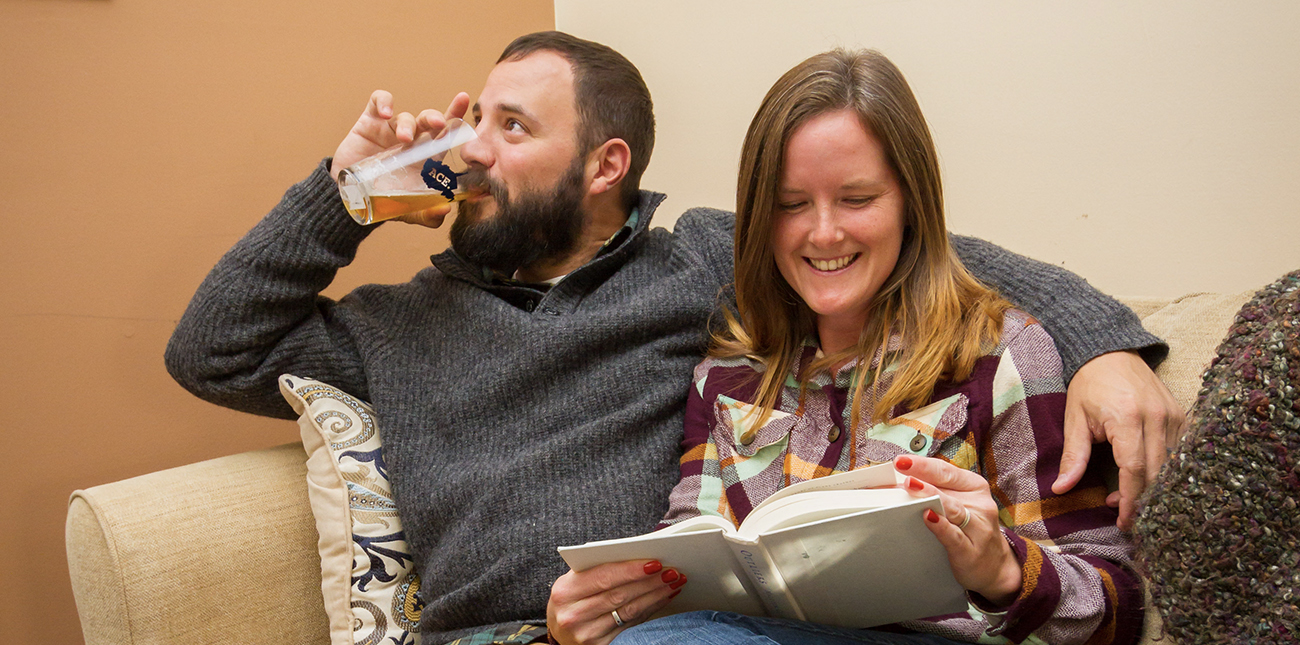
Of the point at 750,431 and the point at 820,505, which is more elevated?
the point at 820,505

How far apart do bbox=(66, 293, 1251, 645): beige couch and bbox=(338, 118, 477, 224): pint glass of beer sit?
1.36 ft

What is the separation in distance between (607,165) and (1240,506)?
3.47ft

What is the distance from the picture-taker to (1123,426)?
89 centimetres

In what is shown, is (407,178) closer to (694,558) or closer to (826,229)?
(826,229)

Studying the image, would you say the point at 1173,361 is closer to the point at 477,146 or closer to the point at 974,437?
the point at 974,437

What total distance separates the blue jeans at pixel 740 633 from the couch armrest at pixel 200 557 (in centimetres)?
60

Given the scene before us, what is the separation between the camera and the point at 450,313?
4.58 ft

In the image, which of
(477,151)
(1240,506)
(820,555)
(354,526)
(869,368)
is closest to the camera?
(1240,506)

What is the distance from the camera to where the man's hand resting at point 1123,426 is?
2.89 ft

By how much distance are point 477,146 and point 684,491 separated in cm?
62

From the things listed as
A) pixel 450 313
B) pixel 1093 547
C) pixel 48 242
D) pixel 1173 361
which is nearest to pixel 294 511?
pixel 450 313

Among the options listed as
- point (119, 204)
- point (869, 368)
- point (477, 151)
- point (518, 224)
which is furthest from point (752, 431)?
point (119, 204)

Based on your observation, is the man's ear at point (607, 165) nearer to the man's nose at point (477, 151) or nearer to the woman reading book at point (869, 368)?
the man's nose at point (477, 151)

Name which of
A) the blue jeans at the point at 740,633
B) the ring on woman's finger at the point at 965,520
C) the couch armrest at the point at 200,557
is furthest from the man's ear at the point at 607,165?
the ring on woman's finger at the point at 965,520
